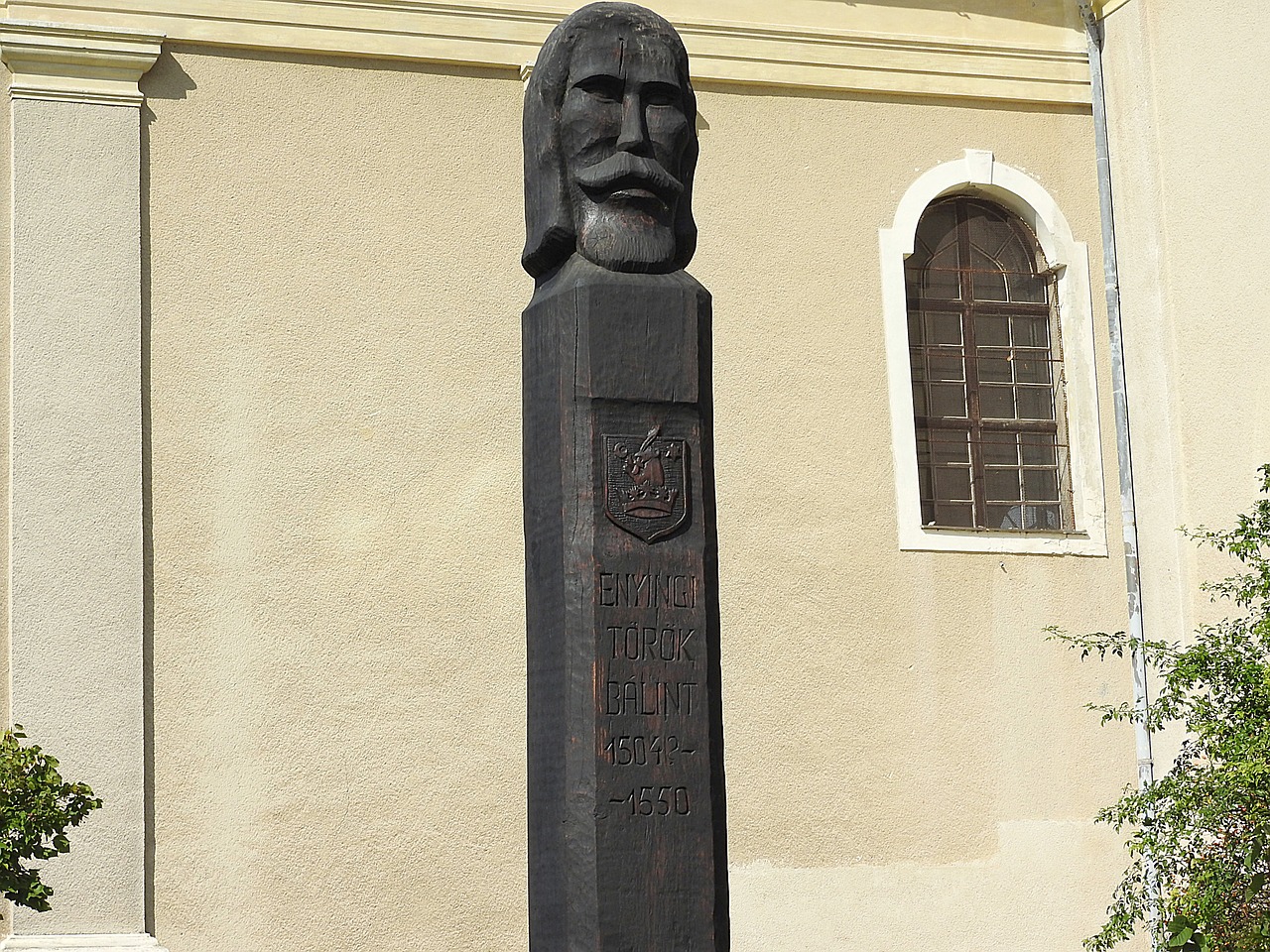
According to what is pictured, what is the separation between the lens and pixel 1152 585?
12367 millimetres

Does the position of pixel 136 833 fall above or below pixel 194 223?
below

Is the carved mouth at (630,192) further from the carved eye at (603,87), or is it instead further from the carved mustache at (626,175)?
the carved eye at (603,87)

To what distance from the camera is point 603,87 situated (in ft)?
18.6

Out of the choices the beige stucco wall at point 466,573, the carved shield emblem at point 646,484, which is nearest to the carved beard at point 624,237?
the carved shield emblem at point 646,484

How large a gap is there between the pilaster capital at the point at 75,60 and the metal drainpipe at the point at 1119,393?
560 cm

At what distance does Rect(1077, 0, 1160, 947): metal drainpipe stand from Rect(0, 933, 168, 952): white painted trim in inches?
214

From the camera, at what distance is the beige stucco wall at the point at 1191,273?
1187 cm

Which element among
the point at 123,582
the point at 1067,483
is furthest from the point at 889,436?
the point at 123,582

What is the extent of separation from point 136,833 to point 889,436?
473 cm

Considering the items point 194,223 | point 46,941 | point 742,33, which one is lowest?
point 46,941

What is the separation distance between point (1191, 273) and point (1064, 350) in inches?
36.0

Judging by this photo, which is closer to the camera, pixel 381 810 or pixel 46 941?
pixel 46 941

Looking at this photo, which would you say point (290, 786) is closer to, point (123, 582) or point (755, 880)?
point (123, 582)

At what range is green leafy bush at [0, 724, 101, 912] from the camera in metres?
8.23
